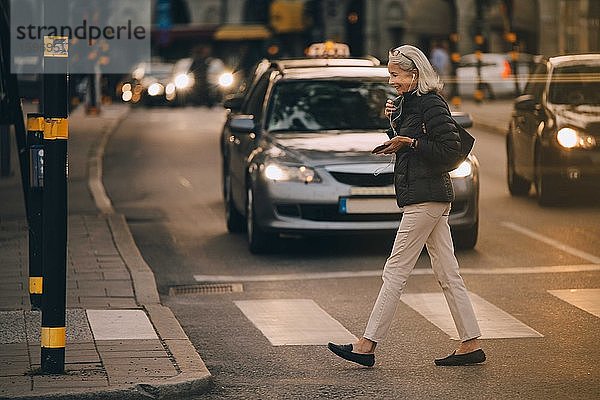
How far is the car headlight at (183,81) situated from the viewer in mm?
48928

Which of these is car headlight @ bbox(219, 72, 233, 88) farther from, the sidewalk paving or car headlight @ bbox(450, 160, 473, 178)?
car headlight @ bbox(450, 160, 473, 178)

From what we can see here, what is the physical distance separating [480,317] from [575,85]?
7.91 metres

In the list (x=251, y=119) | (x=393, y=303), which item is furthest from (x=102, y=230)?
(x=393, y=303)

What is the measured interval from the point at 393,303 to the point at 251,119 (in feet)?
18.9

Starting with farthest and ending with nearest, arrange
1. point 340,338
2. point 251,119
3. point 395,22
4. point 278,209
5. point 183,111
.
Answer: point 395,22 < point 183,111 < point 251,119 < point 278,209 < point 340,338

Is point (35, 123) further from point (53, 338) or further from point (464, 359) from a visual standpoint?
point (464, 359)

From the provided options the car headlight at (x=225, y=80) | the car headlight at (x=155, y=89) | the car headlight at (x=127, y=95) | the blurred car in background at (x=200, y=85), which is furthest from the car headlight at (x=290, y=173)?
the car headlight at (x=127, y=95)

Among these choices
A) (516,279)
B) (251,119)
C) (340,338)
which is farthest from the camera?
(251,119)

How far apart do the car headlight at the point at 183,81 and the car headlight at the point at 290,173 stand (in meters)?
35.7

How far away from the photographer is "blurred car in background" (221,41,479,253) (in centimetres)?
1299

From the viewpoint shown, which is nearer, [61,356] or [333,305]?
[61,356]

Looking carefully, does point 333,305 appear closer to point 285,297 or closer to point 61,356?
point 285,297

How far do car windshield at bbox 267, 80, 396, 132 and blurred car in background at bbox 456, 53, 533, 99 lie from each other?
3092cm

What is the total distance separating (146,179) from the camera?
71.6 ft
